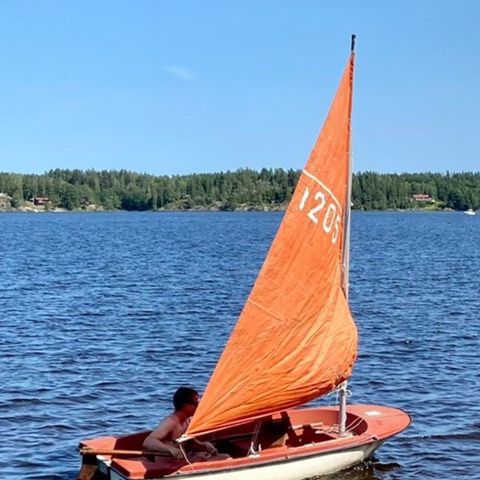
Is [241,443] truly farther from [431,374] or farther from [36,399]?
[431,374]

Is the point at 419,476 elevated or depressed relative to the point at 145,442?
depressed

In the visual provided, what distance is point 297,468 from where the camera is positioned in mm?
15250

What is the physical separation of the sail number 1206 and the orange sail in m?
0.02

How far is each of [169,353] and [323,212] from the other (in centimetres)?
1501

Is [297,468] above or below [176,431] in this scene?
below

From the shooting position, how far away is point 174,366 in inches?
1056

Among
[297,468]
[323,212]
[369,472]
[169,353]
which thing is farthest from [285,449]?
[169,353]

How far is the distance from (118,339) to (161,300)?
1185 centimetres

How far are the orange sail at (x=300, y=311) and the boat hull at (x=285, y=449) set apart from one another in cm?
77

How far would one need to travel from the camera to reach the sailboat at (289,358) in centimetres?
1432

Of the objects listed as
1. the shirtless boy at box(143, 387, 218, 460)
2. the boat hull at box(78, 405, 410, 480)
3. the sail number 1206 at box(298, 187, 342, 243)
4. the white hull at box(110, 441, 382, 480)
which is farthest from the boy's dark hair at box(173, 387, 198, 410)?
the sail number 1206 at box(298, 187, 342, 243)

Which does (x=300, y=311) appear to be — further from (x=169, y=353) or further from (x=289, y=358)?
(x=169, y=353)

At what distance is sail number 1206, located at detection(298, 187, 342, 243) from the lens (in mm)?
14953

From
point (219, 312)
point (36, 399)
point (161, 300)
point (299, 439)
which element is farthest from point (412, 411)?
point (161, 300)
